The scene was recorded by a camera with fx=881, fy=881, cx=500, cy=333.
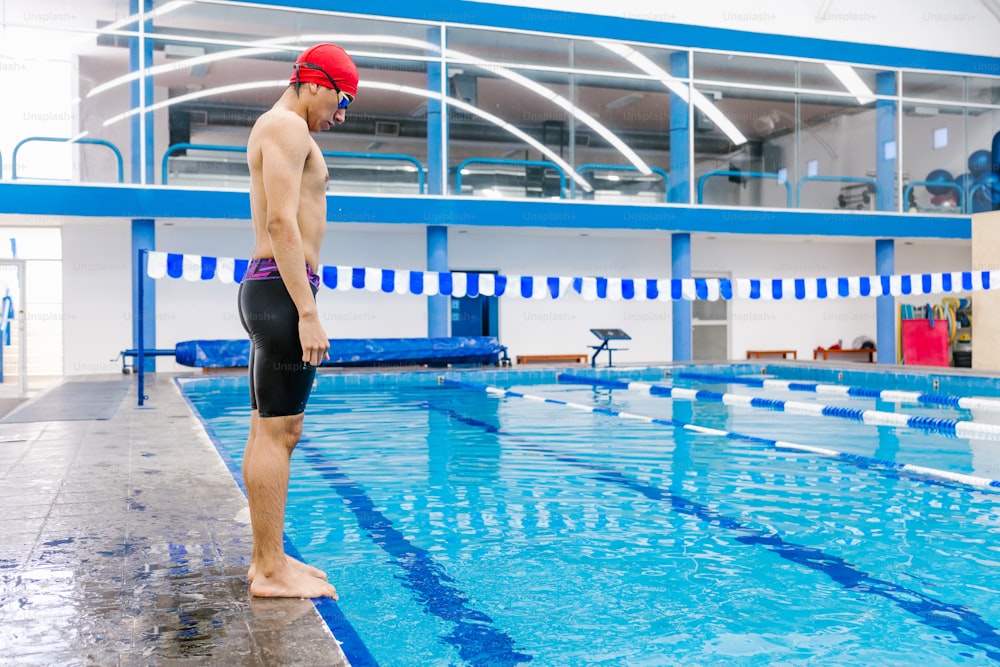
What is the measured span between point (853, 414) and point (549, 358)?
9.20 metres

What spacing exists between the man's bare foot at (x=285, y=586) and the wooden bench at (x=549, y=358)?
46.4 feet

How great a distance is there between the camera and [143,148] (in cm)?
1350

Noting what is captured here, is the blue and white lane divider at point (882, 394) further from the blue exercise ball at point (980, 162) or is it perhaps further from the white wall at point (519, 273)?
the blue exercise ball at point (980, 162)

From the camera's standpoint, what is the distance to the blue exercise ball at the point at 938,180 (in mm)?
18469

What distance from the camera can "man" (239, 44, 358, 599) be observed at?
7.63 feet

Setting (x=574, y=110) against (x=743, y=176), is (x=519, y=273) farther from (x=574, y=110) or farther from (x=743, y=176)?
(x=743, y=176)

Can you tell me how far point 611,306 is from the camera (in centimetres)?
1773

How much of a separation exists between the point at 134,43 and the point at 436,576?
1328 cm

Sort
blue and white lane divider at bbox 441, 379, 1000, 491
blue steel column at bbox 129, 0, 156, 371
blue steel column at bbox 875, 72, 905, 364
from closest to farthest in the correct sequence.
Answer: blue and white lane divider at bbox 441, 379, 1000, 491 → blue steel column at bbox 129, 0, 156, 371 → blue steel column at bbox 875, 72, 905, 364

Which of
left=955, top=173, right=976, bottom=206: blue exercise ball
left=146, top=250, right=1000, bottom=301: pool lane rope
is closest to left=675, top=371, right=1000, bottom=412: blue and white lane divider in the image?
left=146, top=250, right=1000, bottom=301: pool lane rope

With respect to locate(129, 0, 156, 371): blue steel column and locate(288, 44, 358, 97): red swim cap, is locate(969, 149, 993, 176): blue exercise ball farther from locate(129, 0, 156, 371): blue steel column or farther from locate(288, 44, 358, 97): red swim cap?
locate(288, 44, 358, 97): red swim cap

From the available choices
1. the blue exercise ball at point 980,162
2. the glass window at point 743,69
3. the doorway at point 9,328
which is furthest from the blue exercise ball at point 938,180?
the doorway at point 9,328

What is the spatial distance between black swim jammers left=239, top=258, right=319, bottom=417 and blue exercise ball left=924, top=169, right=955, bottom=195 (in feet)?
60.9

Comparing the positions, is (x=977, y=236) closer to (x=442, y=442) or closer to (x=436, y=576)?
(x=442, y=442)
